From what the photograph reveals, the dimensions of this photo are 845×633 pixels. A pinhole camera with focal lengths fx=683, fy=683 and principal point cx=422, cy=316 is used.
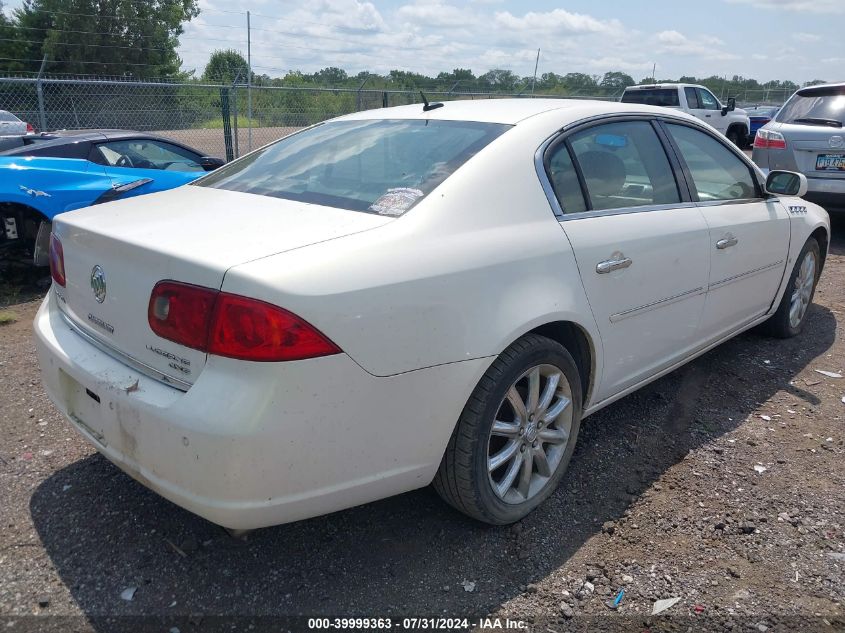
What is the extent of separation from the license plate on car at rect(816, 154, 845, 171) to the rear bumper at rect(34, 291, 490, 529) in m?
6.60

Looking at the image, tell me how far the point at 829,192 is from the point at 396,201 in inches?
256

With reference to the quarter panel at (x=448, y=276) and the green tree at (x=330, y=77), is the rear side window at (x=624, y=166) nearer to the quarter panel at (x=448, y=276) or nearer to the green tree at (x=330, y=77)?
the quarter panel at (x=448, y=276)

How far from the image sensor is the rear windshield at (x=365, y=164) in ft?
8.22

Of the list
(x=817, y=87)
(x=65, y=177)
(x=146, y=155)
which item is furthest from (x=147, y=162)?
(x=817, y=87)

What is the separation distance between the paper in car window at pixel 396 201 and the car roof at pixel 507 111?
2.09ft

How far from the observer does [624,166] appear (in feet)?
10.4

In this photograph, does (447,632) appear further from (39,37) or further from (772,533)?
(39,37)

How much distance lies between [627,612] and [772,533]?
81 cm

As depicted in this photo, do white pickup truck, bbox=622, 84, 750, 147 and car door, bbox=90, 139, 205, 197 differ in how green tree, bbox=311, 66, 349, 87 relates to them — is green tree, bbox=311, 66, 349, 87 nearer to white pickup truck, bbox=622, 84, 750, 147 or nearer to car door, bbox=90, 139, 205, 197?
white pickup truck, bbox=622, 84, 750, 147

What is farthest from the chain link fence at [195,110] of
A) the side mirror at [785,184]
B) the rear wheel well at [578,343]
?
the rear wheel well at [578,343]

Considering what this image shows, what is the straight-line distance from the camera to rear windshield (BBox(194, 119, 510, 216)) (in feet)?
8.22

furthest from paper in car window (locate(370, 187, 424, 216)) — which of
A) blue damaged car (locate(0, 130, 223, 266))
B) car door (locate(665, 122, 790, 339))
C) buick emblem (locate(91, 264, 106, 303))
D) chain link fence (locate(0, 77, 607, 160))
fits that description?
chain link fence (locate(0, 77, 607, 160))

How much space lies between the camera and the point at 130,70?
101 ft

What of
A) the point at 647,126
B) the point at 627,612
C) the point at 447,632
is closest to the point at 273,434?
the point at 447,632
